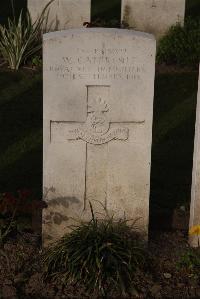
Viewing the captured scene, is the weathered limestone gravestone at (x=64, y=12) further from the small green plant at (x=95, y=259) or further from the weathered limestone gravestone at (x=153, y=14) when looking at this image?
the small green plant at (x=95, y=259)

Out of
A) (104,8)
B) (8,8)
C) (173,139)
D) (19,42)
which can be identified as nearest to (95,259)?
(173,139)

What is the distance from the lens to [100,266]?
6.14 m

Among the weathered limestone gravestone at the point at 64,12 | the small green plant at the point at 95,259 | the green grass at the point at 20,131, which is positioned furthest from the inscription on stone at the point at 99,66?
the weathered limestone gravestone at the point at 64,12

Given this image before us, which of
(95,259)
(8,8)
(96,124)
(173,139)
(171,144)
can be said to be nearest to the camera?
(95,259)

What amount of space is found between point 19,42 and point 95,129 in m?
5.36

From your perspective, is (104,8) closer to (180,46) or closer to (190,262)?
(180,46)

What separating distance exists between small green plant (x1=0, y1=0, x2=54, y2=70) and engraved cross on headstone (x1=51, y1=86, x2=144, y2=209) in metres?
5.26

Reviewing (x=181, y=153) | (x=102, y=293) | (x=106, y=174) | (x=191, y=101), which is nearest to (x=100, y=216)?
(x=106, y=174)

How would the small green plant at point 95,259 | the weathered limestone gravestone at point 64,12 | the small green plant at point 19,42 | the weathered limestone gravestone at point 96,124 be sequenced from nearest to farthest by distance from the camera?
1. the small green plant at point 95,259
2. the weathered limestone gravestone at point 96,124
3. the small green plant at point 19,42
4. the weathered limestone gravestone at point 64,12

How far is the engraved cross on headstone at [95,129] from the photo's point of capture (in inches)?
257

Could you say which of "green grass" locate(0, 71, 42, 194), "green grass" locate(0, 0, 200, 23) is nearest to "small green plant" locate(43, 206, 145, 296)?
"green grass" locate(0, 71, 42, 194)

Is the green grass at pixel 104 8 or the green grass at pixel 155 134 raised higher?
the green grass at pixel 104 8

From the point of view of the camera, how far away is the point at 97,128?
259 inches

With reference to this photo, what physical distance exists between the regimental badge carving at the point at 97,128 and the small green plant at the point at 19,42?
5.27 meters
